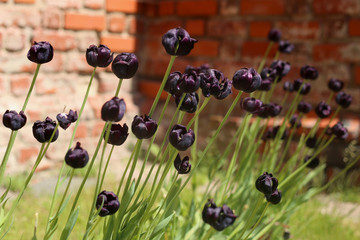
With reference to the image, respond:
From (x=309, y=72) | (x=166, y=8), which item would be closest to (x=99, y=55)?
(x=309, y=72)

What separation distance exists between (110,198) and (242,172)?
64 centimetres

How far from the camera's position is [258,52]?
2480 mm

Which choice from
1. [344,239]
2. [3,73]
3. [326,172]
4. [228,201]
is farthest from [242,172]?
[3,73]

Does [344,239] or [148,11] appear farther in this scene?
[148,11]

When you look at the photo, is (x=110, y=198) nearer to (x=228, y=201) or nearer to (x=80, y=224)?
(x=228, y=201)

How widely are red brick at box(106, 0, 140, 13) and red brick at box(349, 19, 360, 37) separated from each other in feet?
3.82

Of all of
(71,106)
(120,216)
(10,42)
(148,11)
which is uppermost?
(148,11)

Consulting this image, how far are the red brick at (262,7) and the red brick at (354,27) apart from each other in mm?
336

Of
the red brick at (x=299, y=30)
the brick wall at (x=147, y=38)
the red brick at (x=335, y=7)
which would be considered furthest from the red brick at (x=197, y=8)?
the red brick at (x=335, y=7)

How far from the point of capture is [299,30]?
2.37 m

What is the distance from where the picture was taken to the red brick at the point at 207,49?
2.61 meters

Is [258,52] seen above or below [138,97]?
above

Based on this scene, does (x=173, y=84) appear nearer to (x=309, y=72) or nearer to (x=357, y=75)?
(x=309, y=72)

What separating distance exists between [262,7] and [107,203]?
186cm
